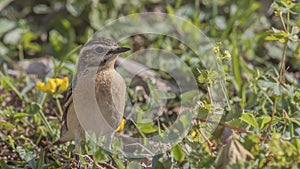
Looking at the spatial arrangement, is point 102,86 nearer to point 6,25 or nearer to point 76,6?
point 76,6

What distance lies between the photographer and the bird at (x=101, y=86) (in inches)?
203

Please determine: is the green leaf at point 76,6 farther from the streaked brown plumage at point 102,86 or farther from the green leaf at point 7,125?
the green leaf at point 7,125

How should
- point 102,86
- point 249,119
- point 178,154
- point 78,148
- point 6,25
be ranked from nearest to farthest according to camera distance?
1. point 178,154
2. point 249,119
3. point 78,148
4. point 102,86
5. point 6,25

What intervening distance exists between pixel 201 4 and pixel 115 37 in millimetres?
1305

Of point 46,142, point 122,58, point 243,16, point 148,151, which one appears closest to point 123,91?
point 148,151

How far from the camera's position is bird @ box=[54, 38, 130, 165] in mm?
5152

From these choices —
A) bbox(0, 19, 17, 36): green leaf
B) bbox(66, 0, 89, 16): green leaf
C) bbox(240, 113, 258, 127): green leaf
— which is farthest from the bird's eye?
bbox(0, 19, 17, 36): green leaf

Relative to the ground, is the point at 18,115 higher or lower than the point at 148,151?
higher

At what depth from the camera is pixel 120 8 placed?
7867mm

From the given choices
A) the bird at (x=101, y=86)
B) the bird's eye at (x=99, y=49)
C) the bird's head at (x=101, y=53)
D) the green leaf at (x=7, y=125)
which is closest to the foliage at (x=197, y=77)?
the green leaf at (x=7, y=125)

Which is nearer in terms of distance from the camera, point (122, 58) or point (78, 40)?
point (122, 58)

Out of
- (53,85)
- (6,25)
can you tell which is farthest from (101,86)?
(6,25)

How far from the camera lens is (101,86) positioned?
17.0 feet

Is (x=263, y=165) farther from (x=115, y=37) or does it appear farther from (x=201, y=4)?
(x=201, y=4)
